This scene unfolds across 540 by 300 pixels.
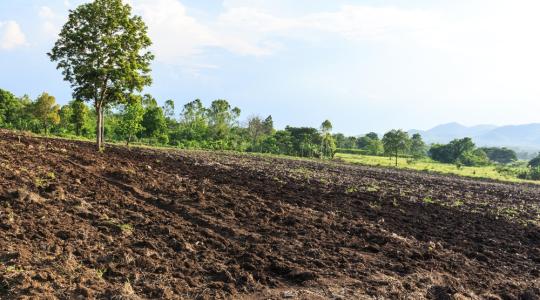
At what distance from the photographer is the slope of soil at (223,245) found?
8734 millimetres

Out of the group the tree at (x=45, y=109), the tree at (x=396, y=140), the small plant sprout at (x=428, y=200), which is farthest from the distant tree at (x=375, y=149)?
the small plant sprout at (x=428, y=200)

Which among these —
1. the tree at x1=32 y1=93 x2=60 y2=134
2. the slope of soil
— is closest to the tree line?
the tree at x1=32 y1=93 x2=60 y2=134

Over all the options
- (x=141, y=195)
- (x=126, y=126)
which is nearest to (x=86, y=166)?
(x=141, y=195)

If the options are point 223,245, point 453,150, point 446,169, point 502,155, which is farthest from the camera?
point 502,155

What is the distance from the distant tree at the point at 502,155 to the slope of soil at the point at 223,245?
176195mm

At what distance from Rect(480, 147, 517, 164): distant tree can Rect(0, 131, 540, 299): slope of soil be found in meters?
176

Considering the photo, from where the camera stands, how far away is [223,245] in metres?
11.6

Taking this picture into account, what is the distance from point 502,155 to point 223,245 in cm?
19094

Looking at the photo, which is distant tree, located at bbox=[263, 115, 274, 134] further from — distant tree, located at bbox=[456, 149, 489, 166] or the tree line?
distant tree, located at bbox=[456, 149, 489, 166]

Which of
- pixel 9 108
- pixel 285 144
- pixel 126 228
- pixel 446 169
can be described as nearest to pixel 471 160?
pixel 446 169

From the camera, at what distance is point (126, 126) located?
5328 cm

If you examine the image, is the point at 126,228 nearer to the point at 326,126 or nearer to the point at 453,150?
the point at 326,126

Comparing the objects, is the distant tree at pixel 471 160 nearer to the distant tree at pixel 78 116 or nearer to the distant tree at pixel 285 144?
the distant tree at pixel 285 144

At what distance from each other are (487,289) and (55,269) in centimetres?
953
